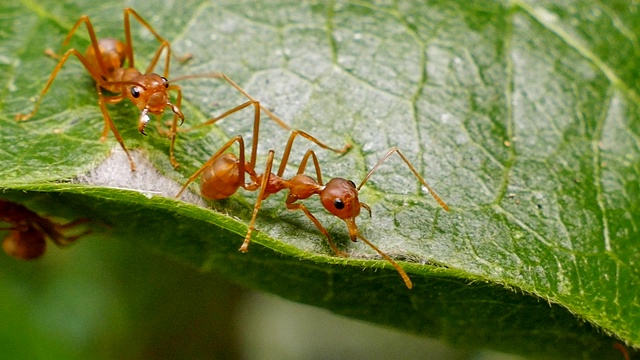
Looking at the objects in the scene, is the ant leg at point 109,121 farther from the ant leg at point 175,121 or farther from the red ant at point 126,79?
the ant leg at point 175,121

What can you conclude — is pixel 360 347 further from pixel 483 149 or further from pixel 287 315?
pixel 483 149

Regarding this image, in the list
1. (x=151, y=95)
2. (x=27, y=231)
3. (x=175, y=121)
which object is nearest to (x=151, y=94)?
(x=151, y=95)

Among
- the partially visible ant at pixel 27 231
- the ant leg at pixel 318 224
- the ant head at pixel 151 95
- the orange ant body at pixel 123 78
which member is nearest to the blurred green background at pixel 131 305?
the partially visible ant at pixel 27 231

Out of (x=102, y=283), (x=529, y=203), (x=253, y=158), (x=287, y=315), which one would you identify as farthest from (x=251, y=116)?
(x=287, y=315)

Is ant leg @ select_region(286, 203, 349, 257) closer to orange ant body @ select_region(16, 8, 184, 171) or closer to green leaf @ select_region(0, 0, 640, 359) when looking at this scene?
green leaf @ select_region(0, 0, 640, 359)

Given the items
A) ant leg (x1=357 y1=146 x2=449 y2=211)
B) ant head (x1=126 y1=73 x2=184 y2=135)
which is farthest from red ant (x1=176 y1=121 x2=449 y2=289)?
ant head (x1=126 y1=73 x2=184 y2=135)
